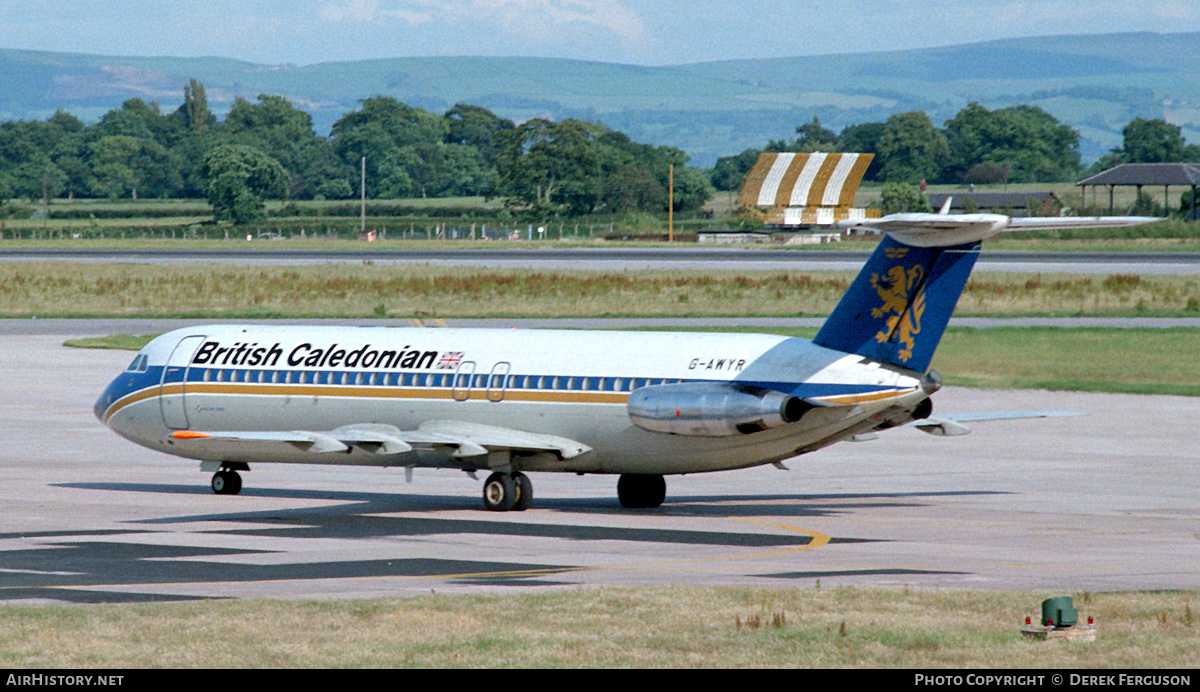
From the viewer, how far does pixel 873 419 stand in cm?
2738

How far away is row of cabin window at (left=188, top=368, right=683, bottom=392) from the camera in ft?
94.7

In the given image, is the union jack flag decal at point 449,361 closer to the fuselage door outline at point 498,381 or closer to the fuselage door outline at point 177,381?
the fuselage door outline at point 498,381

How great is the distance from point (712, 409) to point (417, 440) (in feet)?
17.7

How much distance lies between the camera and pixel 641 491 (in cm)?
3047

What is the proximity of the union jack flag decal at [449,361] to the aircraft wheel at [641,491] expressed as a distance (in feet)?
11.8

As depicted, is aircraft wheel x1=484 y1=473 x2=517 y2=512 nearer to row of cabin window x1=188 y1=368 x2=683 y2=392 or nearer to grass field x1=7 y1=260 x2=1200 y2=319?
row of cabin window x1=188 y1=368 x2=683 y2=392

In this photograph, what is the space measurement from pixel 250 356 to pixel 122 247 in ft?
440

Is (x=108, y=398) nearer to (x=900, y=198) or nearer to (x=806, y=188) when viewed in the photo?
(x=806, y=188)

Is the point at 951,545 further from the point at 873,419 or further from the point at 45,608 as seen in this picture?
the point at 45,608

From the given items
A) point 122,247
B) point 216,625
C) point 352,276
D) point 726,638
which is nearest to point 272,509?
point 216,625

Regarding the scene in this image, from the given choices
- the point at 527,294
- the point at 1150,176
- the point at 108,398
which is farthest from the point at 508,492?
the point at 1150,176

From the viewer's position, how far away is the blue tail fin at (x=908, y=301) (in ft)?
88.6

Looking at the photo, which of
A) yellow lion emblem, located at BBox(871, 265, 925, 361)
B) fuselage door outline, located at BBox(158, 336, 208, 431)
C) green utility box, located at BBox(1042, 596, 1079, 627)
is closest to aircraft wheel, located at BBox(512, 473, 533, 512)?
yellow lion emblem, located at BBox(871, 265, 925, 361)

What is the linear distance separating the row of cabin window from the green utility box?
12.2 meters
